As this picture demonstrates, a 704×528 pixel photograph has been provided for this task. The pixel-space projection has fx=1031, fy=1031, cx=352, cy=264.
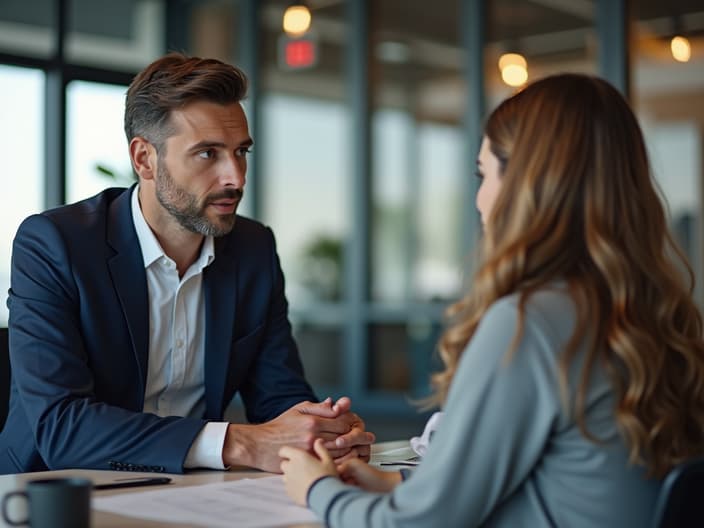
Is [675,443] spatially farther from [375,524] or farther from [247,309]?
[247,309]

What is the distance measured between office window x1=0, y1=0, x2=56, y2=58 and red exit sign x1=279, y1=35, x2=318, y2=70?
1420 millimetres

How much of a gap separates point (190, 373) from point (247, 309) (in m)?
0.21

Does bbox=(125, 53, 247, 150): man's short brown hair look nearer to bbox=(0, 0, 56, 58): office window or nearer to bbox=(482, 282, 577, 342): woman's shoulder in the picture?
bbox=(482, 282, 577, 342): woman's shoulder

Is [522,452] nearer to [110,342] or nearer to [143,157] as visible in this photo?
[110,342]

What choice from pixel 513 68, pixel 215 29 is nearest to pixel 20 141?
pixel 215 29

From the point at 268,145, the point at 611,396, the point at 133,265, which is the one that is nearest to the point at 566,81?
the point at 611,396

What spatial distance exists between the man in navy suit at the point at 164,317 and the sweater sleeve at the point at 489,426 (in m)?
0.70

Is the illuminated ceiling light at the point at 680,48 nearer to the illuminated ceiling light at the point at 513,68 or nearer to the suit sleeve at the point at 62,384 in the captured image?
the illuminated ceiling light at the point at 513,68

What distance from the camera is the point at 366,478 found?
1.62m

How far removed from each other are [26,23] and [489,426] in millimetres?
5416

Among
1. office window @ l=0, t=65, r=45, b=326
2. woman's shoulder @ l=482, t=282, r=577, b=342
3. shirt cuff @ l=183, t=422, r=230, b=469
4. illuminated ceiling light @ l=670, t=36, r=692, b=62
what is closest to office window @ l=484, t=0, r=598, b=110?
illuminated ceiling light @ l=670, t=36, r=692, b=62

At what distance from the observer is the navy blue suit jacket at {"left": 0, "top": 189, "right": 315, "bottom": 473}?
198 cm

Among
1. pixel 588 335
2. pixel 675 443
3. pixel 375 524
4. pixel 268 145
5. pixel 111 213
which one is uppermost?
pixel 268 145

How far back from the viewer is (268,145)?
6.66 m
